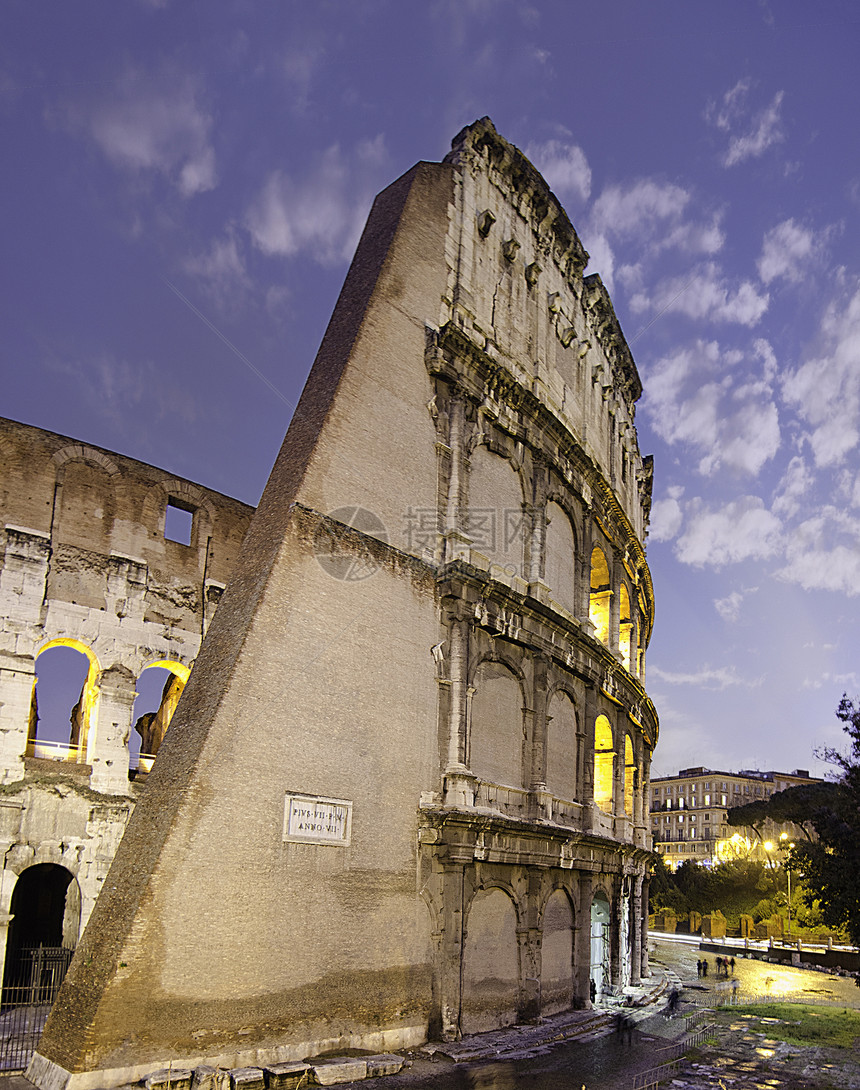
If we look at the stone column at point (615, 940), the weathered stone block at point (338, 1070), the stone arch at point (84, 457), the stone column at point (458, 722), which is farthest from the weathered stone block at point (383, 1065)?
the stone arch at point (84, 457)

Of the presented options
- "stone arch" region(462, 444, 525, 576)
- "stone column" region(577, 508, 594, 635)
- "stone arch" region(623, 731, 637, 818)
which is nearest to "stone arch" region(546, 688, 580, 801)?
"stone column" region(577, 508, 594, 635)

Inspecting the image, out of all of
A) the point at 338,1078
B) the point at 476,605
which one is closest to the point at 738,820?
the point at 476,605

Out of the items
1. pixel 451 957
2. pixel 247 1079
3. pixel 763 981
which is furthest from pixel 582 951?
pixel 763 981

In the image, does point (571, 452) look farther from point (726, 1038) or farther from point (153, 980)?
point (153, 980)

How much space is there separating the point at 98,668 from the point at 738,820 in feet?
205

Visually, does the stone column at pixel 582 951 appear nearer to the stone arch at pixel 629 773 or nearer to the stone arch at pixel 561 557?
the stone arch at pixel 629 773

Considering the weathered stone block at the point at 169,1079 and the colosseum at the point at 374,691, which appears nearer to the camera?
the weathered stone block at the point at 169,1079

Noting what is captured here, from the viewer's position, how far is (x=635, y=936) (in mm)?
27297

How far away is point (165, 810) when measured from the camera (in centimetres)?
1325

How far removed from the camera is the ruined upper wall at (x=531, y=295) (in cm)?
2208

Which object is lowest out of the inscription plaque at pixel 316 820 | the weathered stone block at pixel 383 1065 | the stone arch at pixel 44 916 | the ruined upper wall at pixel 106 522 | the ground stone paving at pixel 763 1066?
the ground stone paving at pixel 763 1066

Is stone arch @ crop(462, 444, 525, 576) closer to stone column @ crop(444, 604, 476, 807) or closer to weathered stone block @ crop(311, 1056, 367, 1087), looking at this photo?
stone column @ crop(444, 604, 476, 807)

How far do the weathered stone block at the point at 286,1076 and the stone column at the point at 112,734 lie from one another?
6982 mm

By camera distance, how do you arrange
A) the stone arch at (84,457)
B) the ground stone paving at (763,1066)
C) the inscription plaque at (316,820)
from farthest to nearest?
1. the stone arch at (84,457)
2. the ground stone paving at (763,1066)
3. the inscription plaque at (316,820)
